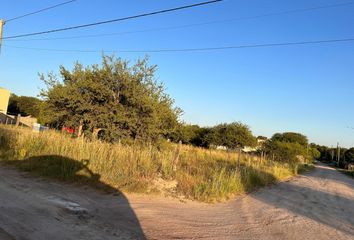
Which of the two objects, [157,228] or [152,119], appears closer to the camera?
[157,228]

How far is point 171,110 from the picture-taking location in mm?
23391

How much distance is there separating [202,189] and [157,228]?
492cm

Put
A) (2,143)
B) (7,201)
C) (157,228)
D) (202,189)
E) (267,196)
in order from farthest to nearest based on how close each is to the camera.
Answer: (2,143)
(267,196)
(202,189)
(7,201)
(157,228)

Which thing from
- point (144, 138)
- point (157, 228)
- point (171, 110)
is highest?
point (171, 110)

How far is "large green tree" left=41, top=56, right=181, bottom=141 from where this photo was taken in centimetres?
2092

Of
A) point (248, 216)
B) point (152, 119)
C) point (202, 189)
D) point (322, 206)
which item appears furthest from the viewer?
point (152, 119)

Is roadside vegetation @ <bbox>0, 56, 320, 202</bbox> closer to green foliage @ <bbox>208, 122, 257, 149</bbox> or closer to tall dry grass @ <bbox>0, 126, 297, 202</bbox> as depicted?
tall dry grass @ <bbox>0, 126, 297, 202</bbox>

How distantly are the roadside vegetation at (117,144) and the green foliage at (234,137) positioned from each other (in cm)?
4030

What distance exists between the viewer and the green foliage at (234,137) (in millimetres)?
64688

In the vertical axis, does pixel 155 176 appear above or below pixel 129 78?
below

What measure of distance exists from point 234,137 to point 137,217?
190 ft

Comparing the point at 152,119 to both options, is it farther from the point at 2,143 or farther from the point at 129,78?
the point at 2,143

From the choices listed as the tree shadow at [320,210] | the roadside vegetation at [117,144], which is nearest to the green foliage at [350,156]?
the roadside vegetation at [117,144]

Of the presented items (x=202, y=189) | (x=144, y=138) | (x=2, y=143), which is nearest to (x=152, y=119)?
(x=144, y=138)
